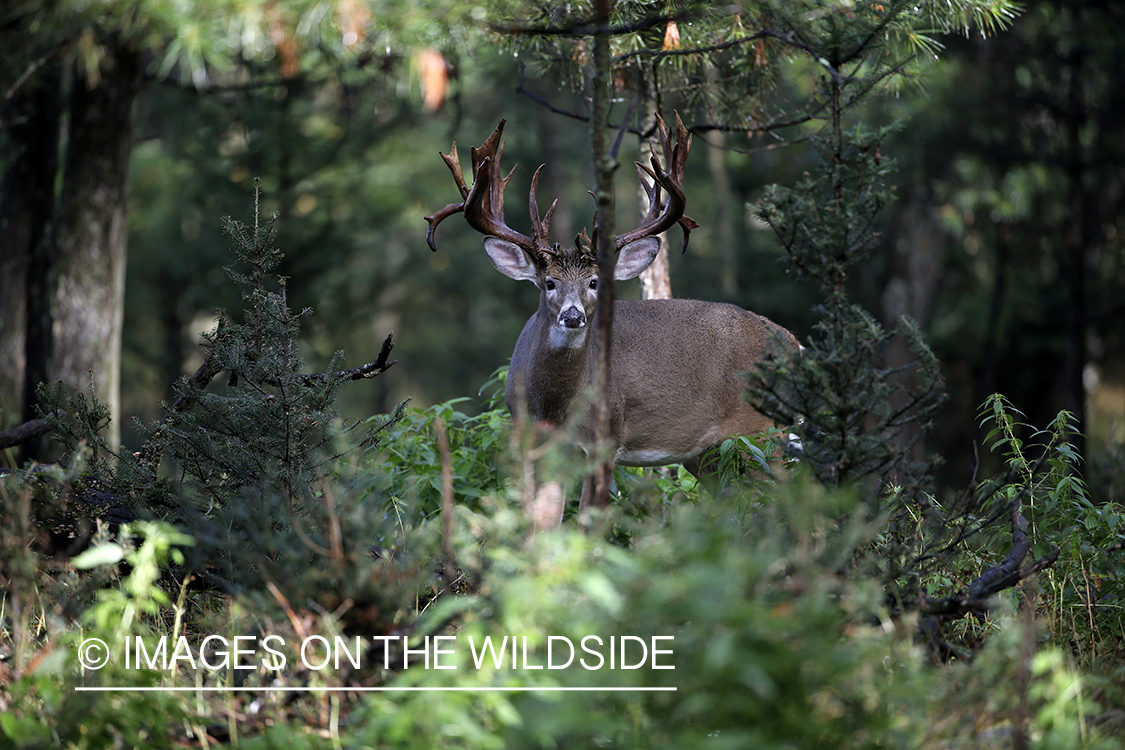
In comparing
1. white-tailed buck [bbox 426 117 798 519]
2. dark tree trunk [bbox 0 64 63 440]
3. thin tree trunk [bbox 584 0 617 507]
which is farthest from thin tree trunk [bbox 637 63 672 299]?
dark tree trunk [bbox 0 64 63 440]

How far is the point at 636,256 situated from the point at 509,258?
749mm

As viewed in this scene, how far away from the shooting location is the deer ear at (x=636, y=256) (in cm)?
625

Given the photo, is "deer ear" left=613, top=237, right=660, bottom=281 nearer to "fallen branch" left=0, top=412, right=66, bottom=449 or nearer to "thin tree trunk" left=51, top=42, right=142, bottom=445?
"fallen branch" left=0, top=412, right=66, bottom=449

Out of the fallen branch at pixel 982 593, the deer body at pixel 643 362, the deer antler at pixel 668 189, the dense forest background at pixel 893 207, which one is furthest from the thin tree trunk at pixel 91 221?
the fallen branch at pixel 982 593

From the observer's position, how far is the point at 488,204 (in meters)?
6.12

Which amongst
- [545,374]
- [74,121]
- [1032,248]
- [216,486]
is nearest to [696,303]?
[545,374]

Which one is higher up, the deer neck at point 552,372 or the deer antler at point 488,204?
the deer antler at point 488,204

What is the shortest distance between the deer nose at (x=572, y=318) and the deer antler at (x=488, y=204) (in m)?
0.45

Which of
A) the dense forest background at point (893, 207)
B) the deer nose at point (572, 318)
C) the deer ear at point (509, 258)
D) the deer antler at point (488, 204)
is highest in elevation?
the dense forest background at point (893, 207)

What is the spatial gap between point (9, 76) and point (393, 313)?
18438mm

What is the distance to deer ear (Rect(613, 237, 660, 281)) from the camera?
20.5 ft

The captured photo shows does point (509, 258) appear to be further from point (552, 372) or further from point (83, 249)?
point (83, 249)

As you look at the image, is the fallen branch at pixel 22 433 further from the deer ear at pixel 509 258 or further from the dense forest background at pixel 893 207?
the dense forest background at pixel 893 207

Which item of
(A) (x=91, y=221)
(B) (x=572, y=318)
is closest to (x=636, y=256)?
(B) (x=572, y=318)
